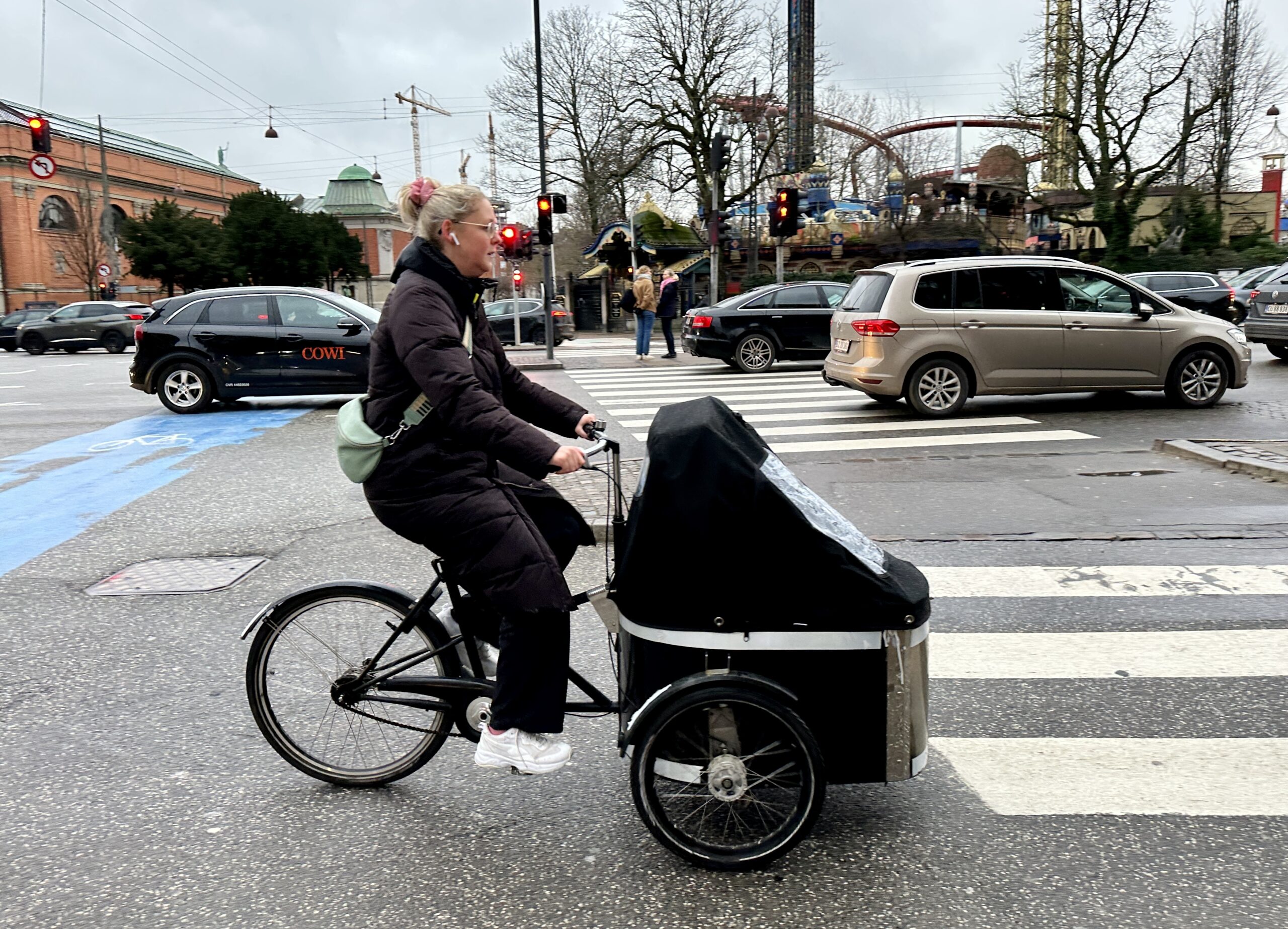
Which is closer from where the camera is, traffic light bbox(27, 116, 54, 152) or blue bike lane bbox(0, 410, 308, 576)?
blue bike lane bbox(0, 410, 308, 576)

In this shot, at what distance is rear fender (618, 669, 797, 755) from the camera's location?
2.77 metres

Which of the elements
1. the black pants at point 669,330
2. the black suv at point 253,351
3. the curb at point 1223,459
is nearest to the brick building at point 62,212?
the black pants at point 669,330

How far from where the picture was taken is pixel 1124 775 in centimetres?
337

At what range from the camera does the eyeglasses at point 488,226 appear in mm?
3008

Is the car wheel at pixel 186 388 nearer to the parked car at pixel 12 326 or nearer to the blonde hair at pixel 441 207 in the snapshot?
the blonde hair at pixel 441 207

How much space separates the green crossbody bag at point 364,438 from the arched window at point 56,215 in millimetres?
64525

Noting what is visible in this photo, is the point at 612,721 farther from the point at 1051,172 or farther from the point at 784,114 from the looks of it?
the point at 1051,172

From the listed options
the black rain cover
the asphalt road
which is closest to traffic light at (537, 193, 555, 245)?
the asphalt road

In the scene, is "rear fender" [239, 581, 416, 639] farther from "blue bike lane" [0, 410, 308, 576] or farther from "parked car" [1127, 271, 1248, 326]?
"parked car" [1127, 271, 1248, 326]

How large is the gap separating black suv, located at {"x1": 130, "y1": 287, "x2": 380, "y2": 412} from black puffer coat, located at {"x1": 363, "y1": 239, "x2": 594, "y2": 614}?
10856 millimetres

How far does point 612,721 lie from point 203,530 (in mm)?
4359

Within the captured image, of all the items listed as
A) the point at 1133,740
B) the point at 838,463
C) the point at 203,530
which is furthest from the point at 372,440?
the point at 838,463

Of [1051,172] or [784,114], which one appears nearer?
[784,114]

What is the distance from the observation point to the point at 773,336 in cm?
1850
